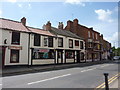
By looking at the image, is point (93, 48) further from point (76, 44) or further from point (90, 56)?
point (76, 44)

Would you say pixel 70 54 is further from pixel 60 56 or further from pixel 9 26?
pixel 9 26

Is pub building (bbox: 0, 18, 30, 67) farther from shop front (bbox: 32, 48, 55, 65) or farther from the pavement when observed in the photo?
the pavement

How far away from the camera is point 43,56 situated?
20.0m

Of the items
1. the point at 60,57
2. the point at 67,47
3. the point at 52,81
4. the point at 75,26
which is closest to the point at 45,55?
the point at 60,57

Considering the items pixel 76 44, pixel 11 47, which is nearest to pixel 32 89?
pixel 11 47

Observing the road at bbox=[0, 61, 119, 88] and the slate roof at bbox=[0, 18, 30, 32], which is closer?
the road at bbox=[0, 61, 119, 88]

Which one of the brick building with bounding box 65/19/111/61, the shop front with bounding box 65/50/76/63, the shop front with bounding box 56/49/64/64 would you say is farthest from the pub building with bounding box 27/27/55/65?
the brick building with bounding box 65/19/111/61

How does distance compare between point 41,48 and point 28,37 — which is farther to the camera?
point 41,48

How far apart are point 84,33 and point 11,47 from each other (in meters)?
21.7

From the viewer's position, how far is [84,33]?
1277 inches

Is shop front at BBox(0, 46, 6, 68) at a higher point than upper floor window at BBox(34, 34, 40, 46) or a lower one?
lower

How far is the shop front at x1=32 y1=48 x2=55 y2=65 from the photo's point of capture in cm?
1886

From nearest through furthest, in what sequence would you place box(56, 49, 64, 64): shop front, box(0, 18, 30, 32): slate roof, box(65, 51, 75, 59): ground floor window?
box(0, 18, 30, 32): slate roof, box(56, 49, 64, 64): shop front, box(65, 51, 75, 59): ground floor window

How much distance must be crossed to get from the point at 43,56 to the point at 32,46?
2726 mm
